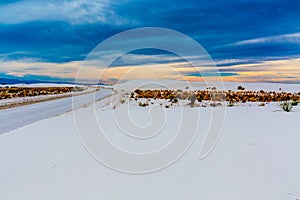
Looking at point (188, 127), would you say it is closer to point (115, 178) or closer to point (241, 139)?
point (241, 139)

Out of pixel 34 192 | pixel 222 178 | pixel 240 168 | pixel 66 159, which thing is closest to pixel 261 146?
pixel 240 168

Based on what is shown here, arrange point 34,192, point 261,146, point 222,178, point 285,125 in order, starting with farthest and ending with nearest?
1. point 285,125
2. point 261,146
3. point 222,178
4. point 34,192

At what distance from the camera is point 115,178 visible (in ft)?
19.1

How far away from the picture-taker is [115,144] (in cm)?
877

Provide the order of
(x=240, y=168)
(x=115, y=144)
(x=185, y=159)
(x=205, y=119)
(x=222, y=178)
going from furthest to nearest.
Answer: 1. (x=205, y=119)
2. (x=115, y=144)
3. (x=185, y=159)
4. (x=240, y=168)
5. (x=222, y=178)

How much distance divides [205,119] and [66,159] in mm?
7171

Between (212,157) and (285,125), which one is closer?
(212,157)

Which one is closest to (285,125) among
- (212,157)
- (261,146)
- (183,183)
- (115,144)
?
(261,146)

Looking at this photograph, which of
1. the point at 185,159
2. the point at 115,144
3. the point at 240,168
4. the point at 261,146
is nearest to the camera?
the point at 240,168

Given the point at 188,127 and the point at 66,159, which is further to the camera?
the point at 188,127

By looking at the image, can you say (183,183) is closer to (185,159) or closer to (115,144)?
(185,159)

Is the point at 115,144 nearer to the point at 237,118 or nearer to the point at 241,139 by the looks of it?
the point at 241,139

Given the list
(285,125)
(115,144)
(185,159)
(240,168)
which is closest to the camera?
(240,168)

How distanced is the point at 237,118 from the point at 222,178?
8213 mm
